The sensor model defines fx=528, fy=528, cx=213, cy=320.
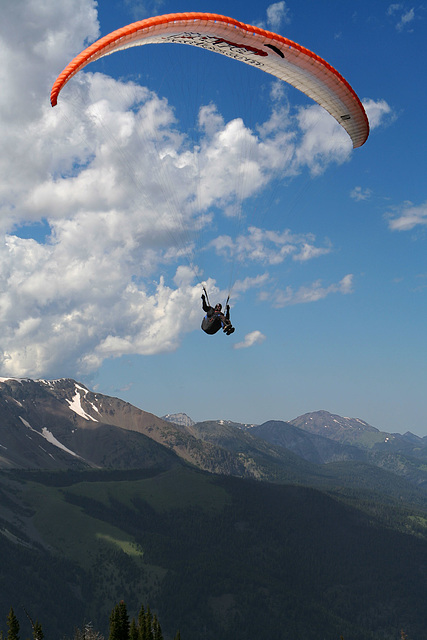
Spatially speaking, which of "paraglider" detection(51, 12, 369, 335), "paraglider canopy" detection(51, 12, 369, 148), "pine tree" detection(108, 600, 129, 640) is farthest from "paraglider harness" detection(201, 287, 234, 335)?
"pine tree" detection(108, 600, 129, 640)

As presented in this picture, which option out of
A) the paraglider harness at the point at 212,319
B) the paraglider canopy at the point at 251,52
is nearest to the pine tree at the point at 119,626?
the paraglider harness at the point at 212,319

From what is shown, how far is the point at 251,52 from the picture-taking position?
29.9m

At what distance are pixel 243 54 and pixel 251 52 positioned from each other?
65cm

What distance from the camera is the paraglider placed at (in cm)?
2594

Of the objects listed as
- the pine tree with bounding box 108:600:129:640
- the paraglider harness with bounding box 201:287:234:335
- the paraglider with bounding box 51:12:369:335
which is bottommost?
the pine tree with bounding box 108:600:129:640

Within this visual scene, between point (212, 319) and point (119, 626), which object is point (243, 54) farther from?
point (119, 626)

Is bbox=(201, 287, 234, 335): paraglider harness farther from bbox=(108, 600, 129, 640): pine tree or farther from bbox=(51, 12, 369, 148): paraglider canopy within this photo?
bbox=(108, 600, 129, 640): pine tree

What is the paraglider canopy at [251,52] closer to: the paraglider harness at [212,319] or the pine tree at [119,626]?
the paraglider harness at [212,319]

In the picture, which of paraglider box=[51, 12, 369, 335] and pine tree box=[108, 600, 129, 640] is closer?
paraglider box=[51, 12, 369, 335]

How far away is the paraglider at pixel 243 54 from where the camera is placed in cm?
2594

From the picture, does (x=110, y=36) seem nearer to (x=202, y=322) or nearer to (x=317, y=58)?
(x=317, y=58)

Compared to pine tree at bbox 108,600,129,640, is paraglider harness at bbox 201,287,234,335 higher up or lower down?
higher up

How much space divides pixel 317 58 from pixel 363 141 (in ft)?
23.1

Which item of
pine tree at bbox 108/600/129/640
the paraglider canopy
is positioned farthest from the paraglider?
pine tree at bbox 108/600/129/640
